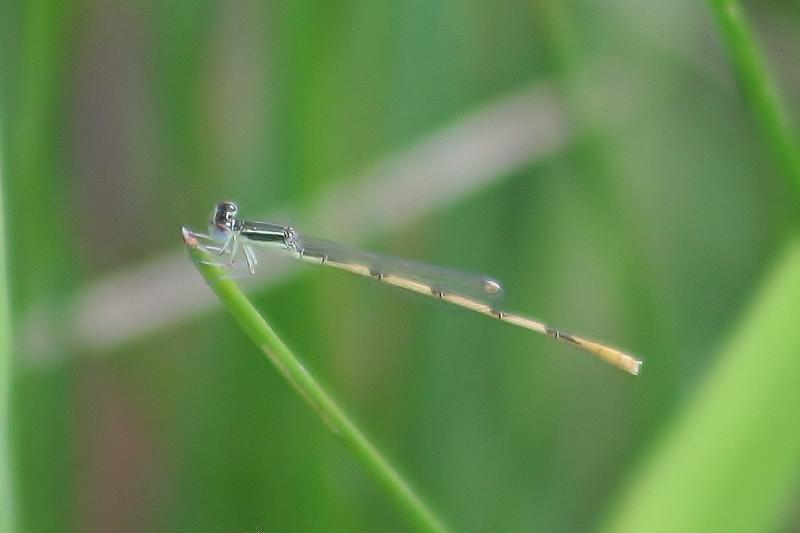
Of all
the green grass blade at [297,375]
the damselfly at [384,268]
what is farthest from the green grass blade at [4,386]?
the damselfly at [384,268]

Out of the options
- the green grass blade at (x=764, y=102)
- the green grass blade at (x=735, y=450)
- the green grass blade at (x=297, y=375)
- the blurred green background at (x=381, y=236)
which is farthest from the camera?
the blurred green background at (x=381, y=236)

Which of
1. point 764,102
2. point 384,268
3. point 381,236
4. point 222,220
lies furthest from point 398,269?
point 764,102

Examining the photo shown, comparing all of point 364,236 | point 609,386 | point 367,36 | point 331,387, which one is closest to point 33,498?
point 331,387

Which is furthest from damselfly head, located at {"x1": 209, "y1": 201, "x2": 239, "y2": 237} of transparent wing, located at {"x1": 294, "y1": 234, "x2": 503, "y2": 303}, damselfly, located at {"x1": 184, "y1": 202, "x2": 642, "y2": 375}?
transparent wing, located at {"x1": 294, "y1": 234, "x2": 503, "y2": 303}

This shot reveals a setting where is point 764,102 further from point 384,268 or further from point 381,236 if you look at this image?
point 381,236

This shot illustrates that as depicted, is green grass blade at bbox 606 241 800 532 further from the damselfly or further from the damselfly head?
the damselfly head

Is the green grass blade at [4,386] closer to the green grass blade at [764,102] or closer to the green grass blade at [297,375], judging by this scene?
the green grass blade at [297,375]
